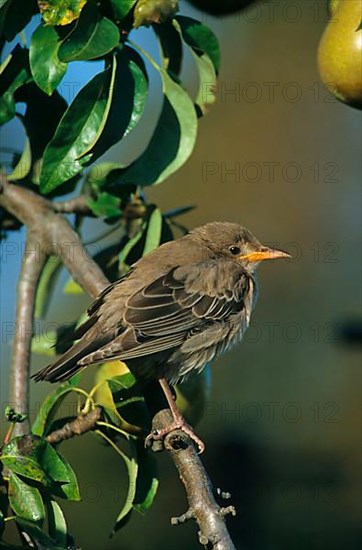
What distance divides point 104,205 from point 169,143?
568mm

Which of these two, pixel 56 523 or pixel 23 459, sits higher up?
pixel 23 459

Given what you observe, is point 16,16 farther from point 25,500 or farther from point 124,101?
point 25,500

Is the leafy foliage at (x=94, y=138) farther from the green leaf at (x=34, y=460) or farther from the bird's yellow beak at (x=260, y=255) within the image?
the bird's yellow beak at (x=260, y=255)

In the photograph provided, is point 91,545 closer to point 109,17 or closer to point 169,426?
point 169,426

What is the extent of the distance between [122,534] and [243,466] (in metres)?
0.80

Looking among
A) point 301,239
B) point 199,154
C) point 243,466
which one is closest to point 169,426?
point 243,466

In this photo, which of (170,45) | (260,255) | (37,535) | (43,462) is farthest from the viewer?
(260,255)

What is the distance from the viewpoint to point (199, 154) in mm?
8406

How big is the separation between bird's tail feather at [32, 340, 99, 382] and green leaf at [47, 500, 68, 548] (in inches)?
22.1

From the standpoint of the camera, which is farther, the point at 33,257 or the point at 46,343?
the point at 46,343

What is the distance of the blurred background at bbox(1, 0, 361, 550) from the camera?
572 centimetres

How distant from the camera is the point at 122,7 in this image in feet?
12.2

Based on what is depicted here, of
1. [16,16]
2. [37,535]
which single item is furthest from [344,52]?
[37,535]

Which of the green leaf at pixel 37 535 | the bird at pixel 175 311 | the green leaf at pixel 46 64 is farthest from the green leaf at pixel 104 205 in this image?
Answer: the green leaf at pixel 37 535
